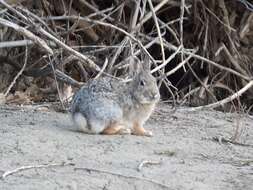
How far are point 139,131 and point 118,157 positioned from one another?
103cm

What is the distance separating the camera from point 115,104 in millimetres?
5957

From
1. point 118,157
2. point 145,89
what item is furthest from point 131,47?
point 118,157

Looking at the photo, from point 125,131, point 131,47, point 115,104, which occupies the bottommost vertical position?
point 125,131

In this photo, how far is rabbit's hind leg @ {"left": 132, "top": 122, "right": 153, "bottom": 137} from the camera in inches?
234

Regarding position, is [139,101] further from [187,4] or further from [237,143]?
[187,4]

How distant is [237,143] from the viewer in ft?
19.3

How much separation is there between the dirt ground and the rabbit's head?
1.01 feet

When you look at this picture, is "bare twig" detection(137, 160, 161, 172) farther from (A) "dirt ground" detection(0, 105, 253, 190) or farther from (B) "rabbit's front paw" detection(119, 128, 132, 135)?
(B) "rabbit's front paw" detection(119, 128, 132, 135)

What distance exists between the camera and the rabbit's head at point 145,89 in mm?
6035

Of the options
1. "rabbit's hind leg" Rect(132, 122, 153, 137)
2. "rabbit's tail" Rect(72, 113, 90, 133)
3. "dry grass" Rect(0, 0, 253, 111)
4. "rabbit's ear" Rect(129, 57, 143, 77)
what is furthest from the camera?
"dry grass" Rect(0, 0, 253, 111)

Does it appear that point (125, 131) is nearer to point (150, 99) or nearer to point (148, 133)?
Answer: point (148, 133)

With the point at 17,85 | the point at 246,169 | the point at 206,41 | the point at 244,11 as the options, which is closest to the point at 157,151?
the point at 246,169

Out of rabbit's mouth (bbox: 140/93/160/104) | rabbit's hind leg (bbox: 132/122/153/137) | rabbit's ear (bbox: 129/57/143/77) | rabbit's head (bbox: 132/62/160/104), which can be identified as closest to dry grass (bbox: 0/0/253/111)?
rabbit's ear (bbox: 129/57/143/77)

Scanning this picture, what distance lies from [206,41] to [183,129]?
245 cm
